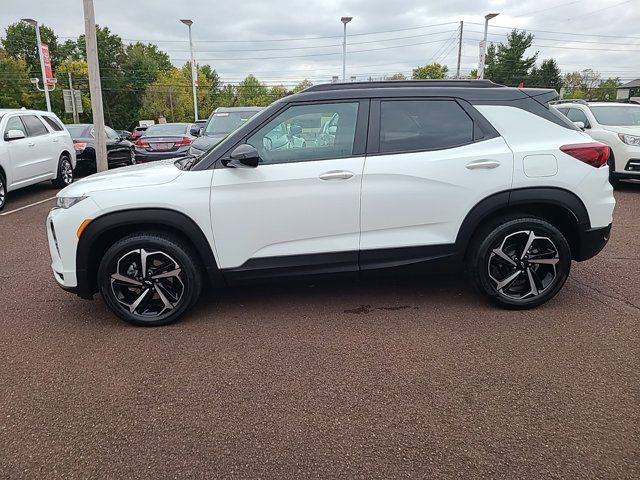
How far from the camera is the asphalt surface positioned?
228 centimetres

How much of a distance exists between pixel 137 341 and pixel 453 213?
102 inches

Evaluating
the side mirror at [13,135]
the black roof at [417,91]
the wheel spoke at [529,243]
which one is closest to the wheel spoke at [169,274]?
the black roof at [417,91]

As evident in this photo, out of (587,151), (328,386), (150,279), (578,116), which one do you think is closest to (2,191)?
(150,279)

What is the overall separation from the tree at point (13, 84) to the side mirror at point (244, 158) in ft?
183

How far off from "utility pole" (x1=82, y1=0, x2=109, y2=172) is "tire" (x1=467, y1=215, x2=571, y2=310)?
9331 mm

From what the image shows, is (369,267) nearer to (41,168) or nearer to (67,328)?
(67,328)

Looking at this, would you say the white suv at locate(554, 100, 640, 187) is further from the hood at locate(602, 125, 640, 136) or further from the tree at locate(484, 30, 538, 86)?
the tree at locate(484, 30, 538, 86)

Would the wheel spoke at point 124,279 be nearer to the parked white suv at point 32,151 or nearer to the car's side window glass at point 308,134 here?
the car's side window glass at point 308,134

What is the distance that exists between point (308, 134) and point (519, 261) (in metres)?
1.99

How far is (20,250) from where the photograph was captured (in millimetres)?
6023

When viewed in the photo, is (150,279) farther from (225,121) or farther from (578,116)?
(578,116)

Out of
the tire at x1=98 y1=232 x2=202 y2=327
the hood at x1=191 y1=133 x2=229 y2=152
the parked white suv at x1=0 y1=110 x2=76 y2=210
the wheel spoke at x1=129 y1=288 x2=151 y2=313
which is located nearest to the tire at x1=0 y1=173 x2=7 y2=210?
the parked white suv at x1=0 y1=110 x2=76 y2=210

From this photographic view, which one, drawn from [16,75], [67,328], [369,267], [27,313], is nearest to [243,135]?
[369,267]

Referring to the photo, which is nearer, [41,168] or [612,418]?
[612,418]
